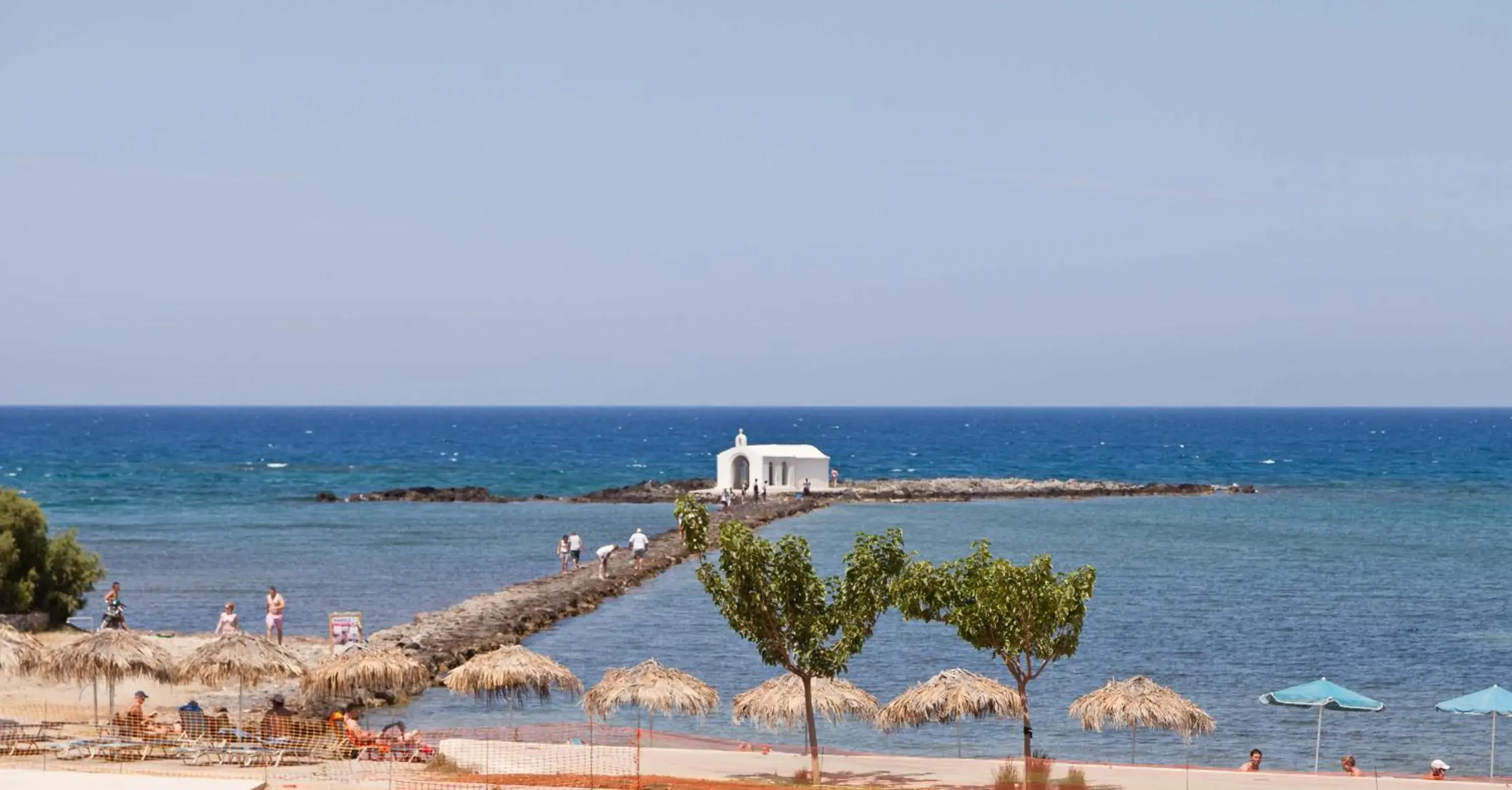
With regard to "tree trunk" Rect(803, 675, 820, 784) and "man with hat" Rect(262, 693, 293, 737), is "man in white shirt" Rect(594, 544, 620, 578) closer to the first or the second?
"man with hat" Rect(262, 693, 293, 737)

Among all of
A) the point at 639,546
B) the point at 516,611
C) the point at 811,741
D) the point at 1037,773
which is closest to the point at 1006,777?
the point at 1037,773

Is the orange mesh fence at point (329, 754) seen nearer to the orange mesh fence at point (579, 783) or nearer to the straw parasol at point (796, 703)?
the orange mesh fence at point (579, 783)

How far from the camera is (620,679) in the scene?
23.8 m

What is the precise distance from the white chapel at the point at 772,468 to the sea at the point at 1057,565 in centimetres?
416

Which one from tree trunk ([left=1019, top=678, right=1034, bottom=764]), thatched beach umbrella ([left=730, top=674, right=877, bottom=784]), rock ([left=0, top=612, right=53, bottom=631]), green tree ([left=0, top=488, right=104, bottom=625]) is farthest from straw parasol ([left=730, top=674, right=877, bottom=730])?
green tree ([left=0, top=488, right=104, bottom=625])

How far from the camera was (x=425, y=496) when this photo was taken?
84875 millimetres

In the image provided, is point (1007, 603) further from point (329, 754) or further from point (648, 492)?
point (648, 492)

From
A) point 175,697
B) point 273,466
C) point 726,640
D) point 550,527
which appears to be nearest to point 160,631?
point 175,697

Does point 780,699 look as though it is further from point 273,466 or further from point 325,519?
point 273,466

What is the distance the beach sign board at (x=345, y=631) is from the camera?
30297 millimetres

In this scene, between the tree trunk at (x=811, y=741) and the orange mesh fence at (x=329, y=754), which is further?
the tree trunk at (x=811, y=741)

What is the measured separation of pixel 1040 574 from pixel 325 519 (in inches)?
2199

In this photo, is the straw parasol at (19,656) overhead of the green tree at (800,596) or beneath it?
beneath

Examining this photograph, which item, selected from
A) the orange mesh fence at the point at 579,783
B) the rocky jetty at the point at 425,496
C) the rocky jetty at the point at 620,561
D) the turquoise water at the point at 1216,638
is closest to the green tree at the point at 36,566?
the rocky jetty at the point at 620,561
